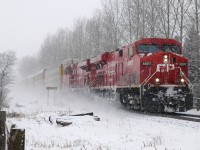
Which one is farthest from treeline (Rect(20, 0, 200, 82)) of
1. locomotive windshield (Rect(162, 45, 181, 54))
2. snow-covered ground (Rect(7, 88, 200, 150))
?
snow-covered ground (Rect(7, 88, 200, 150))

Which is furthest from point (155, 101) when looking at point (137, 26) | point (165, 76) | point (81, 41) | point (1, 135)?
point (81, 41)

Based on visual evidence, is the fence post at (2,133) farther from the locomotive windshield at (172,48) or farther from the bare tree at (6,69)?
the bare tree at (6,69)

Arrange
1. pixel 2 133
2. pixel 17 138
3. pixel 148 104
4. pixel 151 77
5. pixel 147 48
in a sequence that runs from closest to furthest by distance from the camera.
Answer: pixel 17 138
pixel 2 133
pixel 148 104
pixel 151 77
pixel 147 48

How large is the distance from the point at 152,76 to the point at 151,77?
0.08m

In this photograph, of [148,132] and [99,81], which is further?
[99,81]

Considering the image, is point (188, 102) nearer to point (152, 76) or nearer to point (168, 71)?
point (168, 71)

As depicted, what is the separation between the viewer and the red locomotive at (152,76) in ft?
52.3

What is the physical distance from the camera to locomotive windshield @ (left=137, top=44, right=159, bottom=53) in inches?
672

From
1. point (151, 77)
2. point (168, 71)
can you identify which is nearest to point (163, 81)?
point (168, 71)

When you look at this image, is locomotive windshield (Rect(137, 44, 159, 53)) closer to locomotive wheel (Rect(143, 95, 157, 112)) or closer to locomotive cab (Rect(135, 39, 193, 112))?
locomotive cab (Rect(135, 39, 193, 112))

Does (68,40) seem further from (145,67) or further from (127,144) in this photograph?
(127,144)

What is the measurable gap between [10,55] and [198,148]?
43.9m

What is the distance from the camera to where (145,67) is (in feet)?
53.9

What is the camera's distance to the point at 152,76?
16.3 meters
